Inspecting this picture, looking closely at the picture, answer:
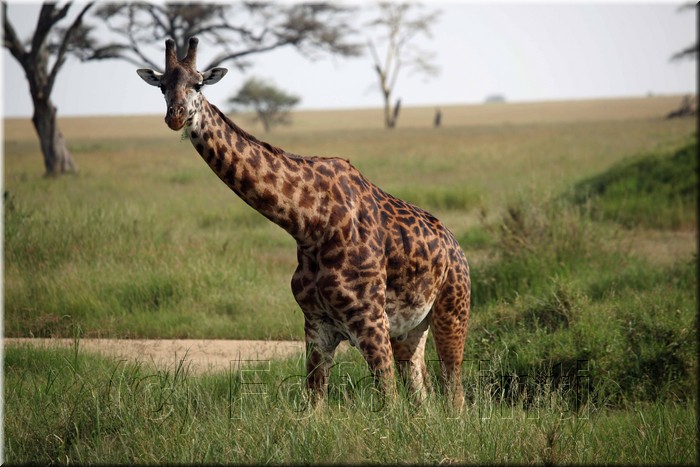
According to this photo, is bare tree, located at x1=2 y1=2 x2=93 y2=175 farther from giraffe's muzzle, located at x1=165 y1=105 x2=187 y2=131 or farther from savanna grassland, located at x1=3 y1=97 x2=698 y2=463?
giraffe's muzzle, located at x1=165 y1=105 x2=187 y2=131

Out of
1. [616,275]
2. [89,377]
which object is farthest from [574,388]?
[89,377]

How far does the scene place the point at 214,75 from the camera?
4.26 metres

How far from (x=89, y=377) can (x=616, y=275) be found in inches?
214

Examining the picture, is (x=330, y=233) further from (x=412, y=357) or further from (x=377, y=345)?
(x=412, y=357)

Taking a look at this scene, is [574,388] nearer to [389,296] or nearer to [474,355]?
[474,355]

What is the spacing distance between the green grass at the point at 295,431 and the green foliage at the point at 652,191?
8098 millimetres

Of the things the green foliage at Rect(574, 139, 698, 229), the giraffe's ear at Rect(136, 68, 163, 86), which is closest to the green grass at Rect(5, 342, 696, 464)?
the giraffe's ear at Rect(136, 68, 163, 86)

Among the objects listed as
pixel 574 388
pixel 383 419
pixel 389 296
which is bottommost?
pixel 574 388

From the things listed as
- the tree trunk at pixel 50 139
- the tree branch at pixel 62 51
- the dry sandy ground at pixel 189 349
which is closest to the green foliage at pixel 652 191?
the dry sandy ground at pixel 189 349

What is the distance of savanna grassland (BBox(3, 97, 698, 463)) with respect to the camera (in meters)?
4.53

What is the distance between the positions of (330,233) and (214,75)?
3.34 feet

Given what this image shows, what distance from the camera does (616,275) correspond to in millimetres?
8711

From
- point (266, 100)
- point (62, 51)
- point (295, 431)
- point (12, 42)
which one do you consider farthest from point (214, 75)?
point (266, 100)

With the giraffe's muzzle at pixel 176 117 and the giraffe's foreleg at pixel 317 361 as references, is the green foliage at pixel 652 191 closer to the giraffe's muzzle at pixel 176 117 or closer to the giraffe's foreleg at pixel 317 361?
the giraffe's foreleg at pixel 317 361
